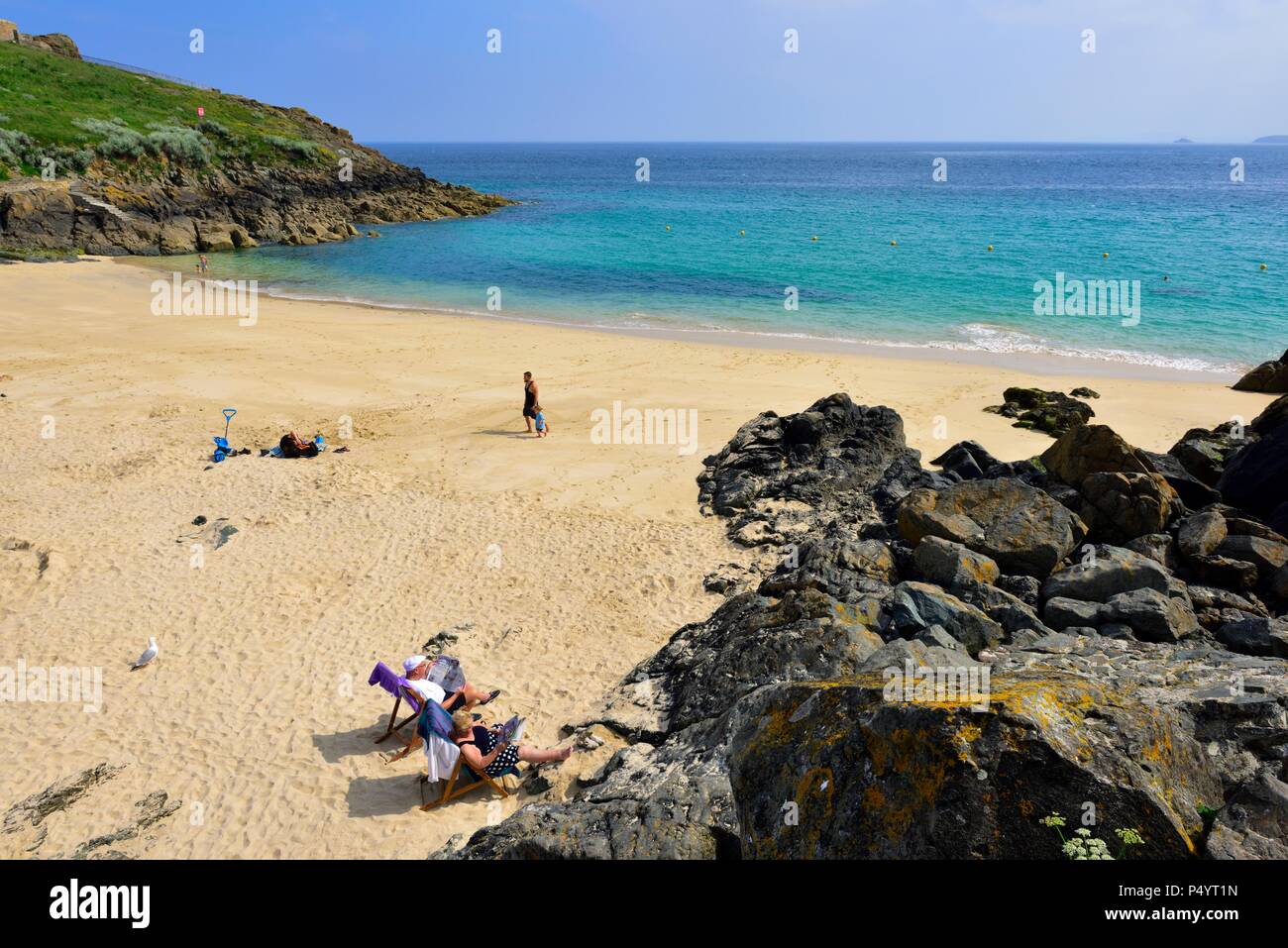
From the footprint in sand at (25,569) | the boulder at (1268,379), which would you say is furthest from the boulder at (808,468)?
the boulder at (1268,379)

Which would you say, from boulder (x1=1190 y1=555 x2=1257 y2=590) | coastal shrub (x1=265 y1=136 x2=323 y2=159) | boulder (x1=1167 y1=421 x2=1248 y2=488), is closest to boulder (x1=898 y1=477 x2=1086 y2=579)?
boulder (x1=1190 y1=555 x2=1257 y2=590)

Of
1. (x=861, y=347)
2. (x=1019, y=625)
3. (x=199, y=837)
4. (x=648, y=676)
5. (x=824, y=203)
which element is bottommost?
(x=199, y=837)

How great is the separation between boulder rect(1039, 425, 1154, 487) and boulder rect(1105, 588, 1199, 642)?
3.52 m

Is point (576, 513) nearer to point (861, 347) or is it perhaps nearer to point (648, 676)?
point (648, 676)

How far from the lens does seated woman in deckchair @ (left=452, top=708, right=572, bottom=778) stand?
8.16m

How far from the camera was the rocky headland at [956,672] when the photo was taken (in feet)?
14.0

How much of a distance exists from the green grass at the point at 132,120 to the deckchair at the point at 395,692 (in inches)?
2055

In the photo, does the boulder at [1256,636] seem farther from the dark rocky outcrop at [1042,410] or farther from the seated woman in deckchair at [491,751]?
the dark rocky outcrop at [1042,410]

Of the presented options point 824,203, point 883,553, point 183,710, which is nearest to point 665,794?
point 883,553

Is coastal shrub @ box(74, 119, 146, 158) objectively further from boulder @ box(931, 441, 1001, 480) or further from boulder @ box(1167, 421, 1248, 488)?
boulder @ box(1167, 421, 1248, 488)

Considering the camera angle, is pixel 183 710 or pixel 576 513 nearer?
pixel 183 710

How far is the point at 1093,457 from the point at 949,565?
4005 millimetres

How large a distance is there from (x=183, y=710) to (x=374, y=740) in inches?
94.7

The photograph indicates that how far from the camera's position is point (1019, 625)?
334 inches
